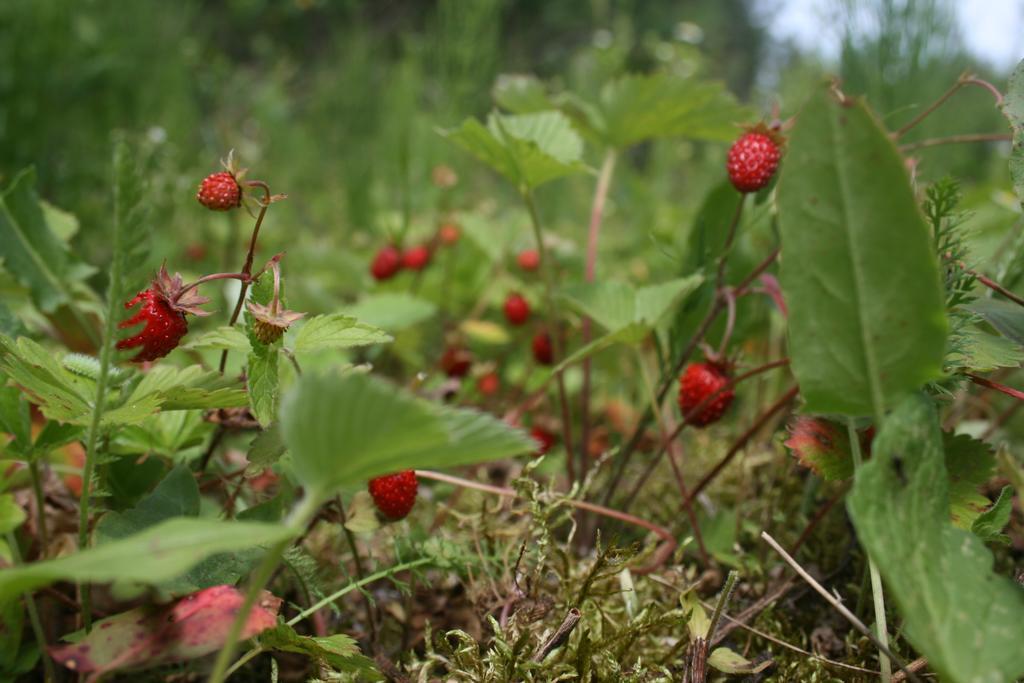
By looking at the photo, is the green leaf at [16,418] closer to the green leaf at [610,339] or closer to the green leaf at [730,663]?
the green leaf at [610,339]

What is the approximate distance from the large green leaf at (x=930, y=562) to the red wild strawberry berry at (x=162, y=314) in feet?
1.49

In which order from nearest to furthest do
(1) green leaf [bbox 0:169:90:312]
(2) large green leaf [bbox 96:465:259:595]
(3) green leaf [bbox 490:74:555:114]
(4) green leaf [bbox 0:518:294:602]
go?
(4) green leaf [bbox 0:518:294:602]
(2) large green leaf [bbox 96:465:259:595]
(1) green leaf [bbox 0:169:90:312]
(3) green leaf [bbox 490:74:555:114]

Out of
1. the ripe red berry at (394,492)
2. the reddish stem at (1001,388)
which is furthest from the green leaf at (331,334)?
the reddish stem at (1001,388)

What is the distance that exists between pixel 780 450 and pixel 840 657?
1.13 feet

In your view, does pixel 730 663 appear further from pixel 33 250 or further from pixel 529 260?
pixel 529 260

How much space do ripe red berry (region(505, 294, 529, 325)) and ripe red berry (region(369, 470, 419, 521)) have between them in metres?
0.81

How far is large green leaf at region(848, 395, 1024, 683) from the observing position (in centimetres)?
37

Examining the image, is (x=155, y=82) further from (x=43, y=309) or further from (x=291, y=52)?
(x=291, y=52)

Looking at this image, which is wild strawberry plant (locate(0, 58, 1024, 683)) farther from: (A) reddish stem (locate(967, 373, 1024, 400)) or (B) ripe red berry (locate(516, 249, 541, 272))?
(B) ripe red berry (locate(516, 249, 541, 272))

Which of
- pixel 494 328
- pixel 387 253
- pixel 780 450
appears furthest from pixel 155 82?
pixel 780 450

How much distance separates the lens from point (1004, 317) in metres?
0.62

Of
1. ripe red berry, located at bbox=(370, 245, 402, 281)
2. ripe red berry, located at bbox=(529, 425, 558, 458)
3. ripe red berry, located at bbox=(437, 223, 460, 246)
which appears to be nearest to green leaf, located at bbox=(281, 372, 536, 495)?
ripe red berry, located at bbox=(529, 425, 558, 458)

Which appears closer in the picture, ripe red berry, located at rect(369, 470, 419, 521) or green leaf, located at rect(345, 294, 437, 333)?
ripe red berry, located at rect(369, 470, 419, 521)

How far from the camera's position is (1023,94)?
59 cm
